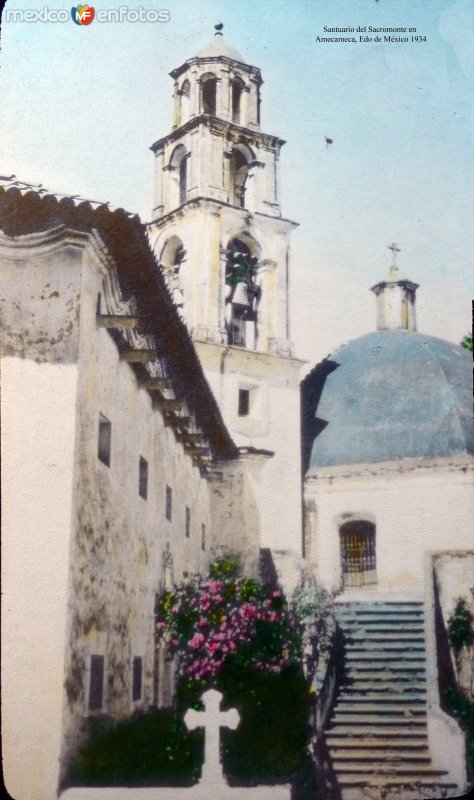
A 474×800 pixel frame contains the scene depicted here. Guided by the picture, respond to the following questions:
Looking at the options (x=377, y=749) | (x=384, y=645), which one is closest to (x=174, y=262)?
(x=384, y=645)

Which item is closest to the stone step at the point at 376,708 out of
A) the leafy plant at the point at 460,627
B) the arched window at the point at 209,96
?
the leafy plant at the point at 460,627

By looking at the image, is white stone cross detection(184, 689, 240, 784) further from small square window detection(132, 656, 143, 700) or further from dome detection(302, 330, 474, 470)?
dome detection(302, 330, 474, 470)

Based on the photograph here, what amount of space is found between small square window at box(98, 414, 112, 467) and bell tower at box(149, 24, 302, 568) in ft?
29.9

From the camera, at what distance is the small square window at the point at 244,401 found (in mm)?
19000

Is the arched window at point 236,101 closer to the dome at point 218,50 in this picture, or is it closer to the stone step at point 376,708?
the dome at point 218,50

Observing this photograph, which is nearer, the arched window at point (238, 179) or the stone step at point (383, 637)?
the stone step at point (383, 637)

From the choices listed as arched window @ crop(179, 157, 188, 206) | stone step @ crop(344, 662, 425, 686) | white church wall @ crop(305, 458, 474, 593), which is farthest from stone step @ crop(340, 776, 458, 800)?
arched window @ crop(179, 157, 188, 206)

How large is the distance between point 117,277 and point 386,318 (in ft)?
27.5

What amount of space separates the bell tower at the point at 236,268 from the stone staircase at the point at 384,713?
6.39 metres

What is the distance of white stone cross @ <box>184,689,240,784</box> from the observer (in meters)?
7.36

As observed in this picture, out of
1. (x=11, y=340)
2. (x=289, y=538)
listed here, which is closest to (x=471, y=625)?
(x=11, y=340)

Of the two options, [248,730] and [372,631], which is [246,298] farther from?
[248,730]

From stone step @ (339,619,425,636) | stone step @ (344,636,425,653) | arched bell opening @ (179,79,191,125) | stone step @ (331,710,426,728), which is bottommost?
stone step @ (331,710,426,728)

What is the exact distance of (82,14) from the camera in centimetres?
841
